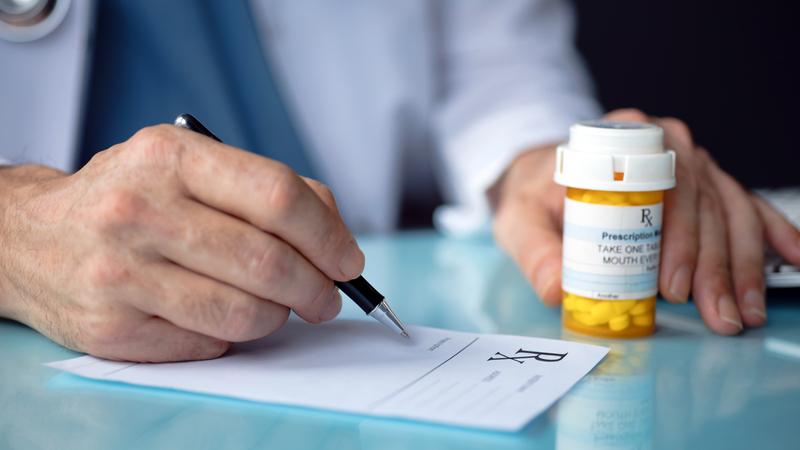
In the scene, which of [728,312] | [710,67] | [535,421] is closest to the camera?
[535,421]

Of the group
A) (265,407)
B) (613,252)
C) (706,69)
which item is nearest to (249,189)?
(265,407)

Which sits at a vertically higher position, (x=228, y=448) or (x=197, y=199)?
(x=197, y=199)

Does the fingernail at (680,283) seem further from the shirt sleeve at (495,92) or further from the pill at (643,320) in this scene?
the shirt sleeve at (495,92)

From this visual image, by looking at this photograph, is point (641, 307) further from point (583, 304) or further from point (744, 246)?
point (744, 246)

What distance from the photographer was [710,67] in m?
2.36

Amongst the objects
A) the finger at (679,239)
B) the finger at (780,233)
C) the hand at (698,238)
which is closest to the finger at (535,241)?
the hand at (698,238)

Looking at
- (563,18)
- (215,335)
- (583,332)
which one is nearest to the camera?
(215,335)

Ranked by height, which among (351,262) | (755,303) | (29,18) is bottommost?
(755,303)

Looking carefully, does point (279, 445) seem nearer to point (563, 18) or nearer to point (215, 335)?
point (215, 335)

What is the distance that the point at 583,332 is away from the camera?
0.81 m

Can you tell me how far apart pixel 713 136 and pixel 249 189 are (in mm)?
2025

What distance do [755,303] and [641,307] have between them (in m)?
0.14

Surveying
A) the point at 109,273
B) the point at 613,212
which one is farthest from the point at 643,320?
the point at 109,273

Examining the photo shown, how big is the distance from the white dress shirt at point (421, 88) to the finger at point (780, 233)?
36 centimetres
